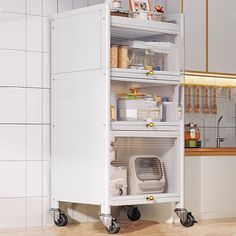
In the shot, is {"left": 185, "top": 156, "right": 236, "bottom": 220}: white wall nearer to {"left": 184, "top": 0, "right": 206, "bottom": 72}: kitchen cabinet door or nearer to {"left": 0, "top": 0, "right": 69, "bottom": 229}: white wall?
{"left": 184, "top": 0, "right": 206, "bottom": 72}: kitchen cabinet door

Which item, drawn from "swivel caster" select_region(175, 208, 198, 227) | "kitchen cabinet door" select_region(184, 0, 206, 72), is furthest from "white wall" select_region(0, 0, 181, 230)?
"kitchen cabinet door" select_region(184, 0, 206, 72)

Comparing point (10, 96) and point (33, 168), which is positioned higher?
point (10, 96)

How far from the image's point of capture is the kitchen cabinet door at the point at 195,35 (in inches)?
231

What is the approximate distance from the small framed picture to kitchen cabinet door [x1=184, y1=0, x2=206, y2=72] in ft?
2.01

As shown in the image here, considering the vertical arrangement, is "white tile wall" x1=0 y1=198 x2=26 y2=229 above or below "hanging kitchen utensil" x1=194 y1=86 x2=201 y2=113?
below

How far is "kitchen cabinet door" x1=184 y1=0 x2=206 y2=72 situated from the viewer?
19.2 feet

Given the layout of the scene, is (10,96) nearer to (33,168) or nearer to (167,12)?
(33,168)

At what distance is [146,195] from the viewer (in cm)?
505

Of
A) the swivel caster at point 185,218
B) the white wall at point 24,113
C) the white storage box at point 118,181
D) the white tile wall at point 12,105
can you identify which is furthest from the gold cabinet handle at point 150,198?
the white tile wall at point 12,105

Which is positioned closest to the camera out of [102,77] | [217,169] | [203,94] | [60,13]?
[102,77]

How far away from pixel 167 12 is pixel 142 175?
5.29ft

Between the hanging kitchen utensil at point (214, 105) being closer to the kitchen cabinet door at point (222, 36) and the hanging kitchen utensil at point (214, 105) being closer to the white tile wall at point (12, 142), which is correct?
the kitchen cabinet door at point (222, 36)

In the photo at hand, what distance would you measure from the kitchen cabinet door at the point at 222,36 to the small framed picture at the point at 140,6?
2.88 feet

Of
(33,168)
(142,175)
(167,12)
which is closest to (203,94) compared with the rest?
(167,12)
